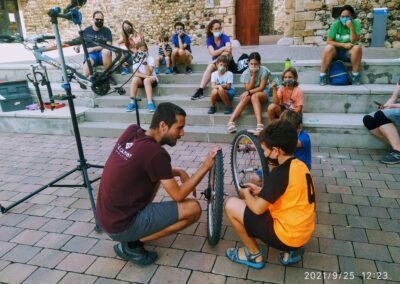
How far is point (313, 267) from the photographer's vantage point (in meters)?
2.29

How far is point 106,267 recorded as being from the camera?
94.5 inches

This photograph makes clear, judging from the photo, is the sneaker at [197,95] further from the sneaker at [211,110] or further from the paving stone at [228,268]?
the paving stone at [228,268]

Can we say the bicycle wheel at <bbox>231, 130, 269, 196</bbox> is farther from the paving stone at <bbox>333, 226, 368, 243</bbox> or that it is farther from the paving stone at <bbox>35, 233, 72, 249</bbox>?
the paving stone at <bbox>35, 233, 72, 249</bbox>

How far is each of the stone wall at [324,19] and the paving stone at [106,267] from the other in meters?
9.23

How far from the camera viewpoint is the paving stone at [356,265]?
7.40 feet

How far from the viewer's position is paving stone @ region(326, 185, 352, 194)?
132 inches

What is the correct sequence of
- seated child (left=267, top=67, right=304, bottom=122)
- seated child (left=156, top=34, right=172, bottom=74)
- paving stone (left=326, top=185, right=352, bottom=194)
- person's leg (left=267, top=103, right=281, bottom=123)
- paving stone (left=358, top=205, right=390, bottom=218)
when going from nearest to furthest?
paving stone (left=358, top=205, right=390, bottom=218), paving stone (left=326, top=185, right=352, bottom=194), seated child (left=267, top=67, right=304, bottom=122), person's leg (left=267, top=103, right=281, bottom=123), seated child (left=156, top=34, right=172, bottom=74)

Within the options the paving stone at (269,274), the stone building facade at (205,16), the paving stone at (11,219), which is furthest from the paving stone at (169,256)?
the stone building facade at (205,16)

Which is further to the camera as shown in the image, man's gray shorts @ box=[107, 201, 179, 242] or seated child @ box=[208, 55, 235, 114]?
seated child @ box=[208, 55, 235, 114]

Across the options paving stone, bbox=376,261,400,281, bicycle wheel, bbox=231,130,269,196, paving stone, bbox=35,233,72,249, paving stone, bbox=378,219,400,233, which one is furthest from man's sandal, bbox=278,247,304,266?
paving stone, bbox=35,233,72,249

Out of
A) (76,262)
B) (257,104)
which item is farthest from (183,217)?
(257,104)

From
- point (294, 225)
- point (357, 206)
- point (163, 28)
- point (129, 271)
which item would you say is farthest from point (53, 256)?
point (163, 28)

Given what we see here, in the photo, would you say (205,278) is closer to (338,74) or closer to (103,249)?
(103,249)

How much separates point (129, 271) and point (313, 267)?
1398 millimetres
